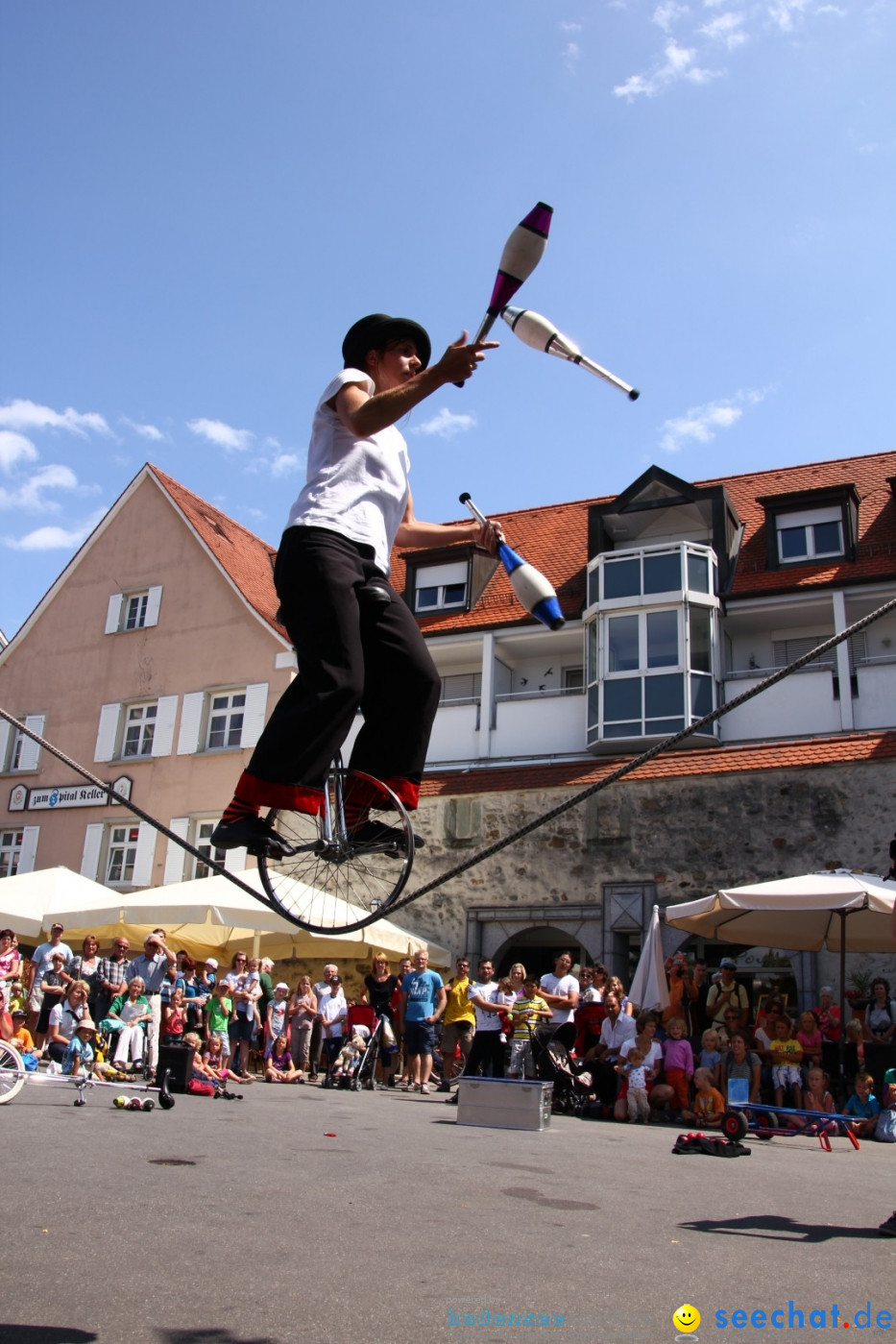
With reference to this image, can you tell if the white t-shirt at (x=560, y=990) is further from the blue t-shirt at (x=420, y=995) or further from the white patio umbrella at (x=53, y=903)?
the white patio umbrella at (x=53, y=903)

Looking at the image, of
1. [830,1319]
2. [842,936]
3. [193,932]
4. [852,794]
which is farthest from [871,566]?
[830,1319]

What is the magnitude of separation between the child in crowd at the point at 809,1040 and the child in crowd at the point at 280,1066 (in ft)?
20.0

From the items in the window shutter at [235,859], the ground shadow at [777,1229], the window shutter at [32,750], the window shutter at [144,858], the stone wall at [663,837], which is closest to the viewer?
the ground shadow at [777,1229]

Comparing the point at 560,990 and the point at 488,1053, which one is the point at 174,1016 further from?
the point at 560,990

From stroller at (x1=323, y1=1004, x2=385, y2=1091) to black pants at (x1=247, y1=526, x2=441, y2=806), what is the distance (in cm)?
1069

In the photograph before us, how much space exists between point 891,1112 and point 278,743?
27.1 feet

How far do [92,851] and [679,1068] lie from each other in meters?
16.4

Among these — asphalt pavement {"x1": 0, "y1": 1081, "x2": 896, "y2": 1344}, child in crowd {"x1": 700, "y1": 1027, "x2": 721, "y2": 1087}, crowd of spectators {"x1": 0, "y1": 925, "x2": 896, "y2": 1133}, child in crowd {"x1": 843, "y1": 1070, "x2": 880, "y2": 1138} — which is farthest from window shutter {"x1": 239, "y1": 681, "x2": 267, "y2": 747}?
asphalt pavement {"x1": 0, "y1": 1081, "x2": 896, "y2": 1344}

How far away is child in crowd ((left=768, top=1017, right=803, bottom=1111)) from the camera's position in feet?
38.2

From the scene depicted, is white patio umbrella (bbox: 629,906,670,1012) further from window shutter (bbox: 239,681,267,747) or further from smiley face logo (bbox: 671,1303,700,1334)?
window shutter (bbox: 239,681,267,747)

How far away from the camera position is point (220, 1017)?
532 inches

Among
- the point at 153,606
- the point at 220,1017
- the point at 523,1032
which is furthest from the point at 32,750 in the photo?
the point at 523,1032

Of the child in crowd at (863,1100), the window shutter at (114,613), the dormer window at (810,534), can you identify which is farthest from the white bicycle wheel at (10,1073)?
the window shutter at (114,613)

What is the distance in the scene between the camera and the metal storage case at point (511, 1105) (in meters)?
9.21
